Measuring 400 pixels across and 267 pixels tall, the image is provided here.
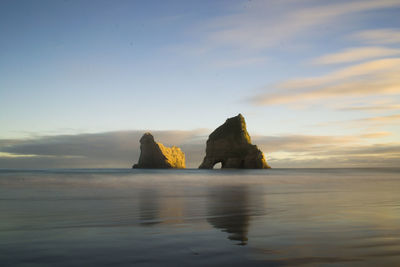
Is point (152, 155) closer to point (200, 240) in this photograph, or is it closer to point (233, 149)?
point (233, 149)

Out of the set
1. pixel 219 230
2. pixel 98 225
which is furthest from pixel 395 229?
pixel 98 225

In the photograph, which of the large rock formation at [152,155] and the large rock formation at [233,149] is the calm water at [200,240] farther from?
the large rock formation at [152,155]

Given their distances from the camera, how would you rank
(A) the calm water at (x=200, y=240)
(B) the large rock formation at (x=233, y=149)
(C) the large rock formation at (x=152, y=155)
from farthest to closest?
1. (C) the large rock formation at (x=152, y=155)
2. (B) the large rock formation at (x=233, y=149)
3. (A) the calm water at (x=200, y=240)

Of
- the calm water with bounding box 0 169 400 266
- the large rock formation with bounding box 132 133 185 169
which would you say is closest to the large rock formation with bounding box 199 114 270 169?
the large rock formation with bounding box 132 133 185 169

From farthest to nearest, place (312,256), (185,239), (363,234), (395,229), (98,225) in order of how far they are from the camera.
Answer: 1. (98,225)
2. (395,229)
3. (363,234)
4. (185,239)
5. (312,256)

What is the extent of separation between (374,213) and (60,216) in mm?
9299

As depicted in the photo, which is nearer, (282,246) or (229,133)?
(282,246)

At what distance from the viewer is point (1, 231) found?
6703 mm

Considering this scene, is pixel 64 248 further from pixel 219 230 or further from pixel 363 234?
pixel 363 234

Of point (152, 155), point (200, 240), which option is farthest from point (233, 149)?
point (200, 240)

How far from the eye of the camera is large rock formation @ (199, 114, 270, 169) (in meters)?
133

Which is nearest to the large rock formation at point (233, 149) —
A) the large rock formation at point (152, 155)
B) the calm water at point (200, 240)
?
the large rock formation at point (152, 155)

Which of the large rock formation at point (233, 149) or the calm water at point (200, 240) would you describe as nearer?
the calm water at point (200, 240)

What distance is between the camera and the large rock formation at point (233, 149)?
436 feet
